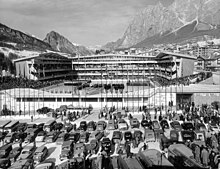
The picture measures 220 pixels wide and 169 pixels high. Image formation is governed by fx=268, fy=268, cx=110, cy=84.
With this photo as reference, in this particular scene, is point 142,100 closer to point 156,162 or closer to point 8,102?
point 8,102

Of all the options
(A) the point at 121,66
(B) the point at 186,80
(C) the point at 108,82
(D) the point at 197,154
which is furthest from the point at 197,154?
(A) the point at 121,66

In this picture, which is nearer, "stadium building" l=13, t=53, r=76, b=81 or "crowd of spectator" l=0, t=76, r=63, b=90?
"crowd of spectator" l=0, t=76, r=63, b=90

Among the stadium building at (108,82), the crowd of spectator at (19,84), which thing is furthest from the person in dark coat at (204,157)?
the crowd of spectator at (19,84)

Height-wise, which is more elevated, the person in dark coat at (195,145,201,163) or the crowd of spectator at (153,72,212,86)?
the crowd of spectator at (153,72,212,86)

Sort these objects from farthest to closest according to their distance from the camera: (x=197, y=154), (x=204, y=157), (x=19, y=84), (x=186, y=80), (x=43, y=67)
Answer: (x=43, y=67) → (x=19, y=84) → (x=186, y=80) → (x=197, y=154) → (x=204, y=157)

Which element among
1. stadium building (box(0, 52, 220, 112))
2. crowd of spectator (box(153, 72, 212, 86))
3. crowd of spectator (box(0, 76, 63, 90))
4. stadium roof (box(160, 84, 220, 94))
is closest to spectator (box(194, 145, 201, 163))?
stadium building (box(0, 52, 220, 112))

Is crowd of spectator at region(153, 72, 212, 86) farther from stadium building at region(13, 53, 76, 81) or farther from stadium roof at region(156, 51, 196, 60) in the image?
stadium building at region(13, 53, 76, 81)

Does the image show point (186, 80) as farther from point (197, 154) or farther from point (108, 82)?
point (197, 154)

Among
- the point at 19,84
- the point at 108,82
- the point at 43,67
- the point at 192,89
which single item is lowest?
the point at 192,89

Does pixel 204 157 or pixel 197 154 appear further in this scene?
pixel 197 154

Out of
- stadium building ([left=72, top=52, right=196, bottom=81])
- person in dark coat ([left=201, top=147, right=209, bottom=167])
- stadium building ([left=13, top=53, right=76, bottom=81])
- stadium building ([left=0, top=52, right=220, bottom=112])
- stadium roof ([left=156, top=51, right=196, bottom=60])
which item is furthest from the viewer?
stadium building ([left=72, top=52, right=196, bottom=81])

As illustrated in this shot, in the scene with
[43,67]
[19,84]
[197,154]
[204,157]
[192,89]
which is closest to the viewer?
[204,157]

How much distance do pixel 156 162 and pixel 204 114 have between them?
53.1 feet

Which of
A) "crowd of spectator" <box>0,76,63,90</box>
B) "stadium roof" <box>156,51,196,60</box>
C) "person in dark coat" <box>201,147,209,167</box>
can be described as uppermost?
"stadium roof" <box>156,51,196,60</box>
